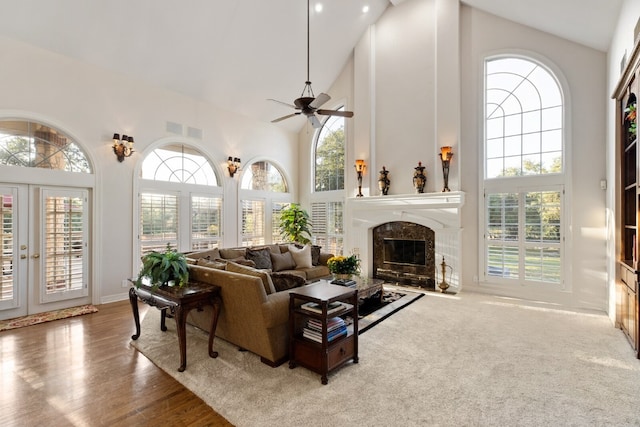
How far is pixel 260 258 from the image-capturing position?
5.61 m

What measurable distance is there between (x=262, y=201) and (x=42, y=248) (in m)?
4.37

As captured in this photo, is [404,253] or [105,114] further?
[404,253]

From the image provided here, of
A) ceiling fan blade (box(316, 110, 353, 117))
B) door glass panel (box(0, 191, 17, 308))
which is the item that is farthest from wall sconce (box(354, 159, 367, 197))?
door glass panel (box(0, 191, 17, 308))

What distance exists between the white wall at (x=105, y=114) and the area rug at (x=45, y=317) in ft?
1.26

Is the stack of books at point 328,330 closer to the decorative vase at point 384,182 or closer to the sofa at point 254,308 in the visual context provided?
the sofa at point 254,308

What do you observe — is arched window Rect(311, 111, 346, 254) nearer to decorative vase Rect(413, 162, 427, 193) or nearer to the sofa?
decorative vase Rect(413, 162, 427, 193)

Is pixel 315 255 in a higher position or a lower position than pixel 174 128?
lower

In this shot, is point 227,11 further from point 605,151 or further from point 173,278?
point 605,151

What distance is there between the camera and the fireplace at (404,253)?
6.40 metres

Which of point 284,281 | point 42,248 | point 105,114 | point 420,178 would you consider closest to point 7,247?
point 42,248

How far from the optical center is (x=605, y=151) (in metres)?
4.84

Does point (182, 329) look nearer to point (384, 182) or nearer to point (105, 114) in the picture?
point (105, 114)

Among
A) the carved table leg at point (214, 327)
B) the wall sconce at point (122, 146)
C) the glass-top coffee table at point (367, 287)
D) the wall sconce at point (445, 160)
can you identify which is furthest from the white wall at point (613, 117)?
the wall sconce at point (122, 146)

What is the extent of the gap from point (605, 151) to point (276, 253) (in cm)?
583
